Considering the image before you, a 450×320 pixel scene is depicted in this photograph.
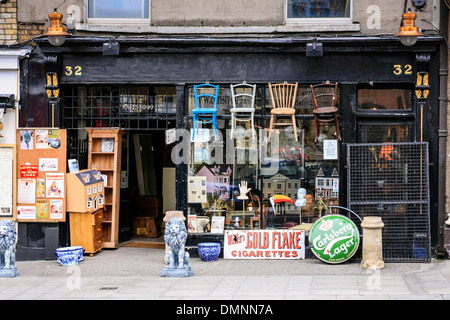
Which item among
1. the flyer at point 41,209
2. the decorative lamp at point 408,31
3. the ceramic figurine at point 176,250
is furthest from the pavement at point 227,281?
the decorative lamp at point 408,31

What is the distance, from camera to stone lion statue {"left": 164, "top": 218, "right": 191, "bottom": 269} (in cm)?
1058

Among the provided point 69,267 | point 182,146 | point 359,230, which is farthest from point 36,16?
point 359,230

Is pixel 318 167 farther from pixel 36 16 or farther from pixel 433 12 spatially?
pixel 36 16

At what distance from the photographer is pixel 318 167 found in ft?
41.8

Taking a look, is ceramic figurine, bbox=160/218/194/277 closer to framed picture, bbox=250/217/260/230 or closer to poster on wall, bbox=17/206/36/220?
framed picture, bbox=250/217/260/230

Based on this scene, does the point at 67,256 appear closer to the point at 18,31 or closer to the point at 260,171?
the point at 260,171

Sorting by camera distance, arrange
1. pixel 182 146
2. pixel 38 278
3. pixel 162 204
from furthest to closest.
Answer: pixel 162 204
pixel 182 146
pixel 38 278

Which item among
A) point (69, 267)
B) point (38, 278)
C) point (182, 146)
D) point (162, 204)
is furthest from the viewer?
point (162, 204)

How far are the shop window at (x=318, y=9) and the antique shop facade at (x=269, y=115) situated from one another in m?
0.69

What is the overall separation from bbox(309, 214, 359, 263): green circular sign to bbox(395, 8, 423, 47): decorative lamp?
10.6 ft

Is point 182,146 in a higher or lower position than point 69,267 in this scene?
higher

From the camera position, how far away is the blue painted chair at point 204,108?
1280 centimetres

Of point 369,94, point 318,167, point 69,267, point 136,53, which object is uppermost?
point 136,53

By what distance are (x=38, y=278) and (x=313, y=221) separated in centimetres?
506
